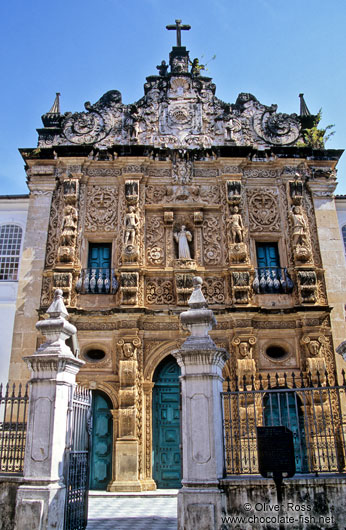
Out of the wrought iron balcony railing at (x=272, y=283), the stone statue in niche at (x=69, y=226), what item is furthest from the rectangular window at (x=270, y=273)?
the stone statue in niche at (x=69, y=226)

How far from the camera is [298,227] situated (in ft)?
50.6

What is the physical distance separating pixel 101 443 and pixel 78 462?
6.18 metres

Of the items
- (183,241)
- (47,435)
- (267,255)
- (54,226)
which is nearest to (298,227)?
(267,255)

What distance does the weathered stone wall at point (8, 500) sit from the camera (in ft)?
23.1

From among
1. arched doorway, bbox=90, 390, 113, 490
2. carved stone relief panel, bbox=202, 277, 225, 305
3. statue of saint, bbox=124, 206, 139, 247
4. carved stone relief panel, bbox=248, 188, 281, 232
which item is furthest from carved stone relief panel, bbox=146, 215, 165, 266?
arched doorway, bbox=90, 390, 113, 490

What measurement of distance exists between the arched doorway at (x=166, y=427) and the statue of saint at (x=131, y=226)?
3816 millimetres

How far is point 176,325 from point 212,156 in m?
6.04

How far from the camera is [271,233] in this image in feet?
52.4

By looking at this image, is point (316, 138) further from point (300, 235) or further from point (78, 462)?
point (78, 462)

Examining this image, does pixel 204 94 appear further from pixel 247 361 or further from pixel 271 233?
pixel 247 361

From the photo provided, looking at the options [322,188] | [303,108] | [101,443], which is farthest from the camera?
[303,108]

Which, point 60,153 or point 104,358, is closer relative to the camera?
point 104,358

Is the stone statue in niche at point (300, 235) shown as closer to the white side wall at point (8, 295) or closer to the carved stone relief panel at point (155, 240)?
the carved stone relief panel at point (155, 240)

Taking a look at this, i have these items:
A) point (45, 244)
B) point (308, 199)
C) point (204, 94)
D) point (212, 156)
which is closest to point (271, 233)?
point (308, 199)
